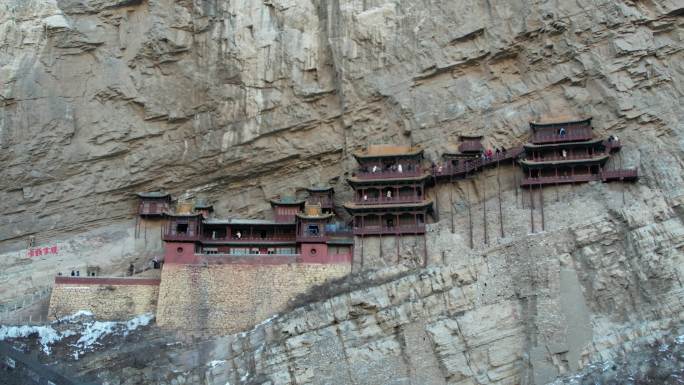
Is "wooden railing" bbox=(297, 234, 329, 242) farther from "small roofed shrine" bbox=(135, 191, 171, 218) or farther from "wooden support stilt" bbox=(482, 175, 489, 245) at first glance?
"small roofed shrine" bbox=(135, 191, 171, 218)

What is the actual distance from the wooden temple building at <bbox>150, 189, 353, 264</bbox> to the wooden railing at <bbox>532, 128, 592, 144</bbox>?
983cm

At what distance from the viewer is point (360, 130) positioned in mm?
40781

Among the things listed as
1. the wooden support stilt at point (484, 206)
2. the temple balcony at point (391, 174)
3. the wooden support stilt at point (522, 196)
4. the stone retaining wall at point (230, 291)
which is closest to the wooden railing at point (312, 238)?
the stone retaining wall at point (230, 291)

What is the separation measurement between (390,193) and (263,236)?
644 cm

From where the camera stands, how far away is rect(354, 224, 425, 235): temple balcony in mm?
36438

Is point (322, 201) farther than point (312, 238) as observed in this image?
Yes

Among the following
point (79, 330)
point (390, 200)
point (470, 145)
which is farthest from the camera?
point (470, 145)

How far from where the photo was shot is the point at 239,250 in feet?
126

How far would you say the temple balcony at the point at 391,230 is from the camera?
120 ft

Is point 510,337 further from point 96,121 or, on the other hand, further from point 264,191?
point 96,121

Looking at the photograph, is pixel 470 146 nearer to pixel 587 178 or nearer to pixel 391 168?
pixel 391 168

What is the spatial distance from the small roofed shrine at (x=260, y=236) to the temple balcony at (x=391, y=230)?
76cm

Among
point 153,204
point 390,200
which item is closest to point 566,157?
point 390,200

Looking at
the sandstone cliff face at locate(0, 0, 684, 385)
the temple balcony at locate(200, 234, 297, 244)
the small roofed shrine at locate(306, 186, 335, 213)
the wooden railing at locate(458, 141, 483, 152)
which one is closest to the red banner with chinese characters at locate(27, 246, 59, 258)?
the sandstone cliff face at locate(0, 0, 684, 385)
